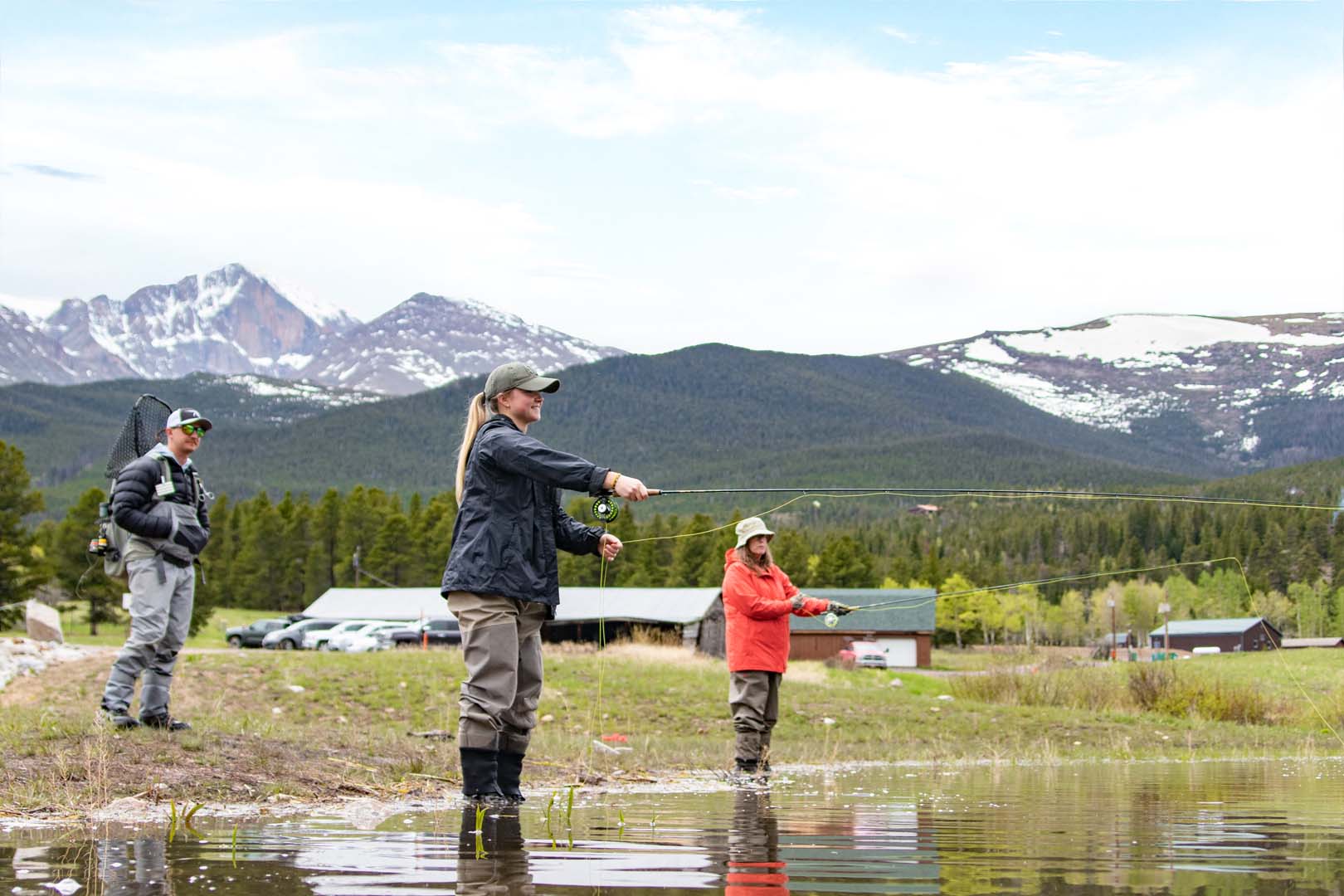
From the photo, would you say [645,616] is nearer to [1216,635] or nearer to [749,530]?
[1216,635]

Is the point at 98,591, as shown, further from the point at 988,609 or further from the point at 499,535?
the point at 988,609

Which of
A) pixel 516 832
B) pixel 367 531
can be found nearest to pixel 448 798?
pixel 516 832

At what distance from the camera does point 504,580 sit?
6.91 metres

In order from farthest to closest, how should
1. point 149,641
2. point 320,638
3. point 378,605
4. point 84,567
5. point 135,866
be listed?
point 378,605
point 84,567
point 320,638
point 149,641
point 135,866

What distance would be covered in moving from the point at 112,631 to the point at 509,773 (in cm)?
6492

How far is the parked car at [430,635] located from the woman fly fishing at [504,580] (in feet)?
153

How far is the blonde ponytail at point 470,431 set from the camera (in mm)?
7350

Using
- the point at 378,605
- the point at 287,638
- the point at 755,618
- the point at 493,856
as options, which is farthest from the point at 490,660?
the point at 378,605

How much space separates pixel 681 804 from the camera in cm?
744

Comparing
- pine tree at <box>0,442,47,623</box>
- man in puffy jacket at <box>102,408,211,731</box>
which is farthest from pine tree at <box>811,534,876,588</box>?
man in puffy jacket at <box>102,408,211,731</box>

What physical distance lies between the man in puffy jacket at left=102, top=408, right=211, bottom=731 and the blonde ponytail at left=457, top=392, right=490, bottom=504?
269 centimetres

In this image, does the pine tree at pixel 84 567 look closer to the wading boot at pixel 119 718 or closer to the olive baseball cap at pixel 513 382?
the wading boot at pixel 119 718

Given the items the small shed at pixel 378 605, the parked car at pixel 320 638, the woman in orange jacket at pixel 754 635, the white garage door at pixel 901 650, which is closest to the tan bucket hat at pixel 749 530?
the woman in orange jacket at pixel 754 635

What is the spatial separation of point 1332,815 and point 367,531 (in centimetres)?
11400
